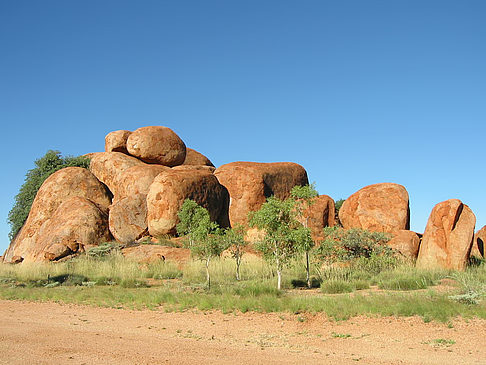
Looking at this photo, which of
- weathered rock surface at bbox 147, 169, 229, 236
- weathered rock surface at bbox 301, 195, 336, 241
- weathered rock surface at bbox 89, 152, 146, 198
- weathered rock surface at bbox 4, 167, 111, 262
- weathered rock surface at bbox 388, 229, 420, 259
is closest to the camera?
weathered rock surface at bbox 388, 229, 420, 259

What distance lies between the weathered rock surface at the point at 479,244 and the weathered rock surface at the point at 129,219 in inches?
792

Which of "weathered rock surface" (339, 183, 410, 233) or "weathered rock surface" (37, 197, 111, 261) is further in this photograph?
"weathered rock surface" (37, 197, 111, 261)

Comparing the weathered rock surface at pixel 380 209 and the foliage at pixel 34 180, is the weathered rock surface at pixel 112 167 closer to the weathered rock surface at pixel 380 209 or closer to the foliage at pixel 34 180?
the foliage at pixel 34 180

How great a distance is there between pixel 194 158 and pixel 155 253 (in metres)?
17.2

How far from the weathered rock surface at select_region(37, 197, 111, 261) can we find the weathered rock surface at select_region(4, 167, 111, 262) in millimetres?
2238

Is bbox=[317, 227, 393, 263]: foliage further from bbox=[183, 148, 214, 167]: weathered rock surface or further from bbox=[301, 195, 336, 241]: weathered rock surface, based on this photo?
bbox=[183, 148, 214, 167]: weathered rock surface

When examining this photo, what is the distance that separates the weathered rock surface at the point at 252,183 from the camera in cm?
3291

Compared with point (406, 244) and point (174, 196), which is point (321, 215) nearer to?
point (406, 244)

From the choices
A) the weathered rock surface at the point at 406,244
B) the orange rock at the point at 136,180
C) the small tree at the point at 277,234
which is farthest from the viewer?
the orange rock at the point at 136,180

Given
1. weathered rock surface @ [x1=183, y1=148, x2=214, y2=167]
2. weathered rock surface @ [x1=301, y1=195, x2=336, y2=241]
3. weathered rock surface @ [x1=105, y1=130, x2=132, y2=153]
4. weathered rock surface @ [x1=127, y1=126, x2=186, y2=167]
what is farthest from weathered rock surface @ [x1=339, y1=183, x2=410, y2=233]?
weathered rock surface @ [x1=105, y1=130, x2=132, y2=153]

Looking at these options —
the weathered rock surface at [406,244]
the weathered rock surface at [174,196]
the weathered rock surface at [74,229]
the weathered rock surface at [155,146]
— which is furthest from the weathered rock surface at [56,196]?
the weathered rock surface at [406,244]

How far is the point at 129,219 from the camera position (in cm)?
3041

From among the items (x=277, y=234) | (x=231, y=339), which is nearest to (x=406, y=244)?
(x=277, y=234)

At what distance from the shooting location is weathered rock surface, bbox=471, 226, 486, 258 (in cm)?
2484
